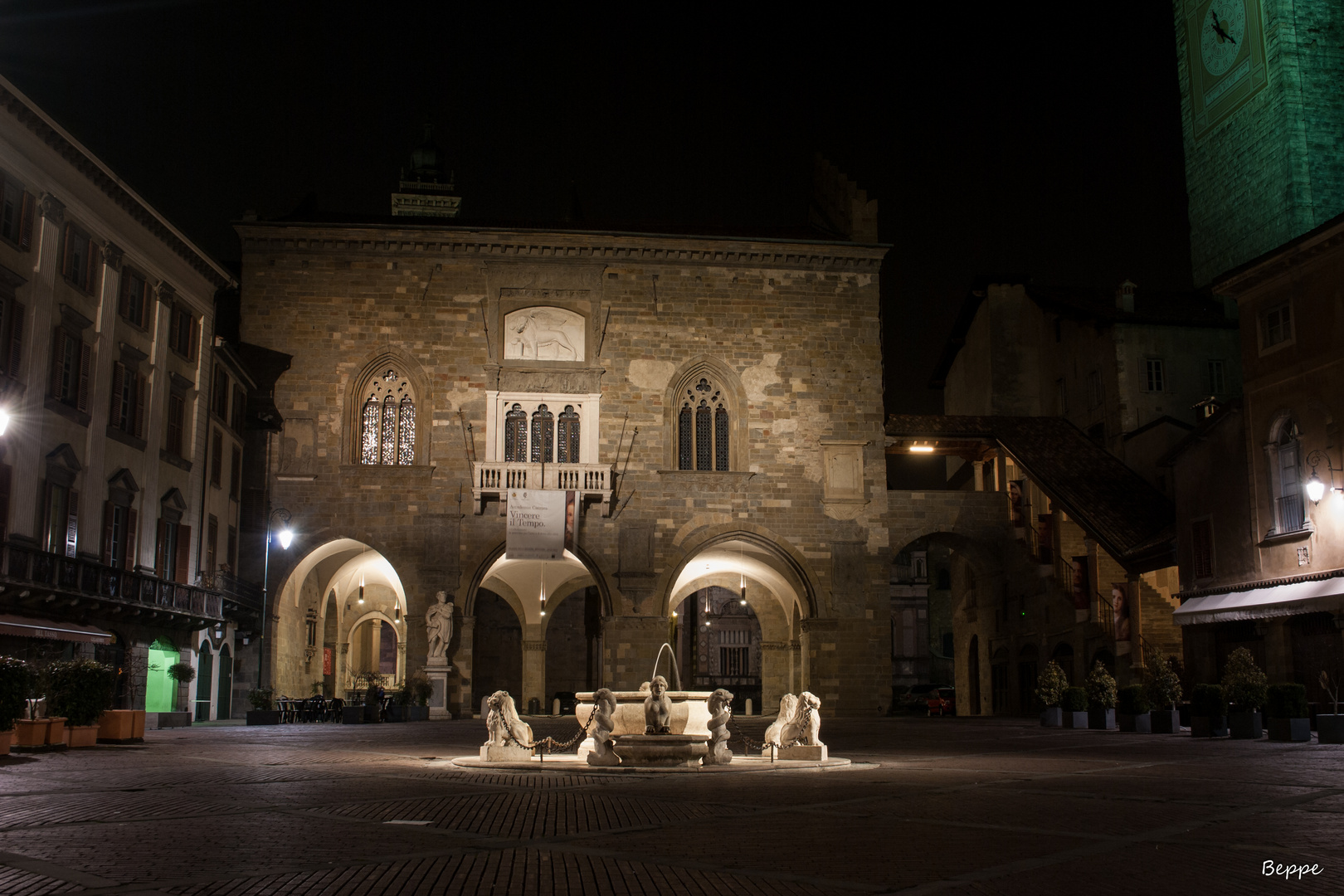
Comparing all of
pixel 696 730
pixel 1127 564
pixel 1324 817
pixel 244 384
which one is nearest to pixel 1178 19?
pixel 1127 564

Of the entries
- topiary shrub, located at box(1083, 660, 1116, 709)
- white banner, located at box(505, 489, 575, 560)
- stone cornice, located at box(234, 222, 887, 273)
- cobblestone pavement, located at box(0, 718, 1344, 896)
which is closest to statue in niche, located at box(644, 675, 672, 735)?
cobblestone pavement, located at box(0, 718, 1344, 896)

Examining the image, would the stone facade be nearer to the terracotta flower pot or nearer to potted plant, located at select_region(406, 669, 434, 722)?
potted plant, located at select_region(406, 669, 434, 722)

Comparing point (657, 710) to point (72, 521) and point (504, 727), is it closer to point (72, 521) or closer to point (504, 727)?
point (504, 727)

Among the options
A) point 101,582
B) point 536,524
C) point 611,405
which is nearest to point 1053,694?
point 536,524

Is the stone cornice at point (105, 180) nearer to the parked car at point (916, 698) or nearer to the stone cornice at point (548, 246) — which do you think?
the stone cornice at point (548, 246)

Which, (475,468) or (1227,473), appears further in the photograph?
(475,468)

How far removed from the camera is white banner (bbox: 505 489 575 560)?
112 feet

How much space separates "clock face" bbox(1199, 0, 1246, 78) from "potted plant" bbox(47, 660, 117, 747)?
132ft

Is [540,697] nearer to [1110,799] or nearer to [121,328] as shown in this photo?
[121,328]

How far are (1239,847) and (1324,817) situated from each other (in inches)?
83.1

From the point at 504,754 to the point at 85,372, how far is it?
1552 cm

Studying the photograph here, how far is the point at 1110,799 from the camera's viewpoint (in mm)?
11125

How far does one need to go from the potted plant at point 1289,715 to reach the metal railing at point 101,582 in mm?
22315

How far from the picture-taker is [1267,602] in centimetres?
2494
